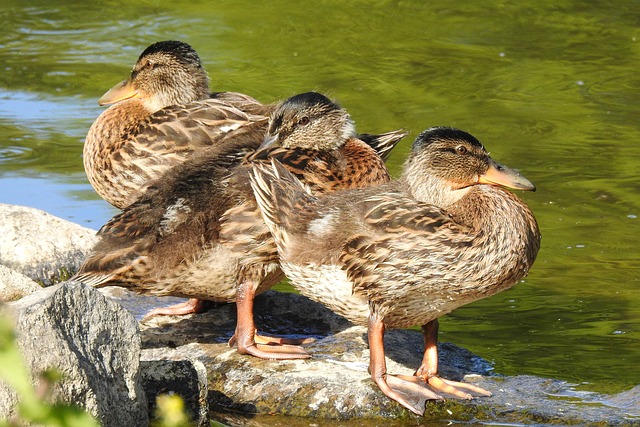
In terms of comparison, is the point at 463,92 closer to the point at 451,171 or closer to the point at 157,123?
the point at 157,123

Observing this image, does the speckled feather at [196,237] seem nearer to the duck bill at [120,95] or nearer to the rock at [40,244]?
the rock at [40,244]

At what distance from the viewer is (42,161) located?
976cm

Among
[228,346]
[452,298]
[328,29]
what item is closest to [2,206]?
[228,346]

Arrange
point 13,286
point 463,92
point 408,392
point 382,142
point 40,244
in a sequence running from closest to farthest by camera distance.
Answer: point 408,392
point 13,286
point 382,142
point 40,244
point 463,92

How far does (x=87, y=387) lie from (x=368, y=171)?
219 centimetres

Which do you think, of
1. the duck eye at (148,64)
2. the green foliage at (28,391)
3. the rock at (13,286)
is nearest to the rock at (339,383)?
the rock at (13,286)

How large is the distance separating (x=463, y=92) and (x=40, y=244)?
5.40 meters

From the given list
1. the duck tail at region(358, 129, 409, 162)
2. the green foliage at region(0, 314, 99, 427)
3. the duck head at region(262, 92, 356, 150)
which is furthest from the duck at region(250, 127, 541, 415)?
the green foliage at region(0, 314, 99, 427)

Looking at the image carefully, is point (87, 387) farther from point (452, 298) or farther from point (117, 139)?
point (117, 139)

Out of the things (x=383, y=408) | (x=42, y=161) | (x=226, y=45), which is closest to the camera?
(x=383, y=408)

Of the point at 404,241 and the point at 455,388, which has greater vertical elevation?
the point at 404,241

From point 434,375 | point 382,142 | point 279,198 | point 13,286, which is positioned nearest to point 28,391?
point 279,198

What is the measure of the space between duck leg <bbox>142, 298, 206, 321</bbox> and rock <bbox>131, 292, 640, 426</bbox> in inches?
1.7

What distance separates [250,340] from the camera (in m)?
5.45
